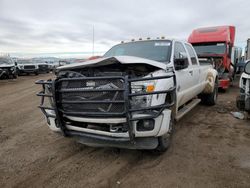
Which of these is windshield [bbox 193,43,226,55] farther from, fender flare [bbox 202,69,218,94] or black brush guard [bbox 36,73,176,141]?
black brush guard [bbox 36,73,176,141]

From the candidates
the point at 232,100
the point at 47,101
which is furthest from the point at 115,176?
the point at 232,100

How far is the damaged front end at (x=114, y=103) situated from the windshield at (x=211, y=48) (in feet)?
28.5

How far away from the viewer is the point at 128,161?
3650 mm

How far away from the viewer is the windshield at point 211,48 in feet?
37.2

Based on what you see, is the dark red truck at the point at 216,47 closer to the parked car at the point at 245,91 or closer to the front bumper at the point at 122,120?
the parked car at the point at 245,91

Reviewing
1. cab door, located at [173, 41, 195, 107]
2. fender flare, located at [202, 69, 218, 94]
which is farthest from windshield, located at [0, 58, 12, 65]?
cab door, located at [173, 41, 195, 107]

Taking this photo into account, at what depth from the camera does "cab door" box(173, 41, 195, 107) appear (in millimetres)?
4413

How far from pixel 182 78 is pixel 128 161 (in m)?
1.99

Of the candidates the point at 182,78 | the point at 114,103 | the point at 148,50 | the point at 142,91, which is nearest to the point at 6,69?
the point at 148,50

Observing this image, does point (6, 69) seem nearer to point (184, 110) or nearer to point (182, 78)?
point (184, 110)

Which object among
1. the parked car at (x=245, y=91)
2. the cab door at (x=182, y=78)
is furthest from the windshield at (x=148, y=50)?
the parked car at (x=245, y=91)

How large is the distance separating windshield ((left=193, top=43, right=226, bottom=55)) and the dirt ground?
6.88 meters

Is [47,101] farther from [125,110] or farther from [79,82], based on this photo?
[125,110]

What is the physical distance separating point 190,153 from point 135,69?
1.67 meters
